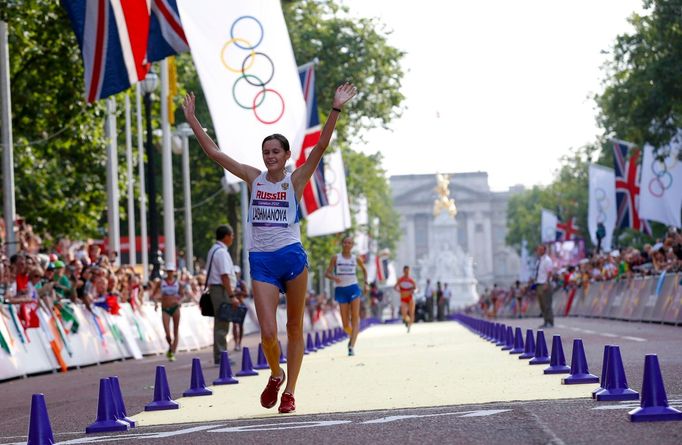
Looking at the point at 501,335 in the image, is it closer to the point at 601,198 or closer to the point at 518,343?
the point at 518,343

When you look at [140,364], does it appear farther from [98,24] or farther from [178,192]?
[178,192]

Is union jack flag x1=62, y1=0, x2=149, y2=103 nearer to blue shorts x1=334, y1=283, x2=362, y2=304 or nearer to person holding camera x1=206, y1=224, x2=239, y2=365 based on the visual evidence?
person holding camera x1=206, y1=224, x2=239, y2=365

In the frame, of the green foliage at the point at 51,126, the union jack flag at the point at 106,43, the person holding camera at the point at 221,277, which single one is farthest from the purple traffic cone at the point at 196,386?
the green foliage at the point at 51,126

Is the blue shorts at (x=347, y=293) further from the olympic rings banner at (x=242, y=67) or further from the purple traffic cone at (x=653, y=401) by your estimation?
the purple traffic cone at (x=653, y=401)

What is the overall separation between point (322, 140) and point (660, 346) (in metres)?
9.56

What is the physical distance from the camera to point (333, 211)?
43.0 metres

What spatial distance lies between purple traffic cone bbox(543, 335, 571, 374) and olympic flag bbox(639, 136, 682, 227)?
28656 mm

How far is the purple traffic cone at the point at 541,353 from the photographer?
50.2ft

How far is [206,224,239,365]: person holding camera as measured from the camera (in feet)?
61.6

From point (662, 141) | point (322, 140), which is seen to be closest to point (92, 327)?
point (322, 140)

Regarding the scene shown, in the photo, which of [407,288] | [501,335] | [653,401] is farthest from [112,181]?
[653,401]

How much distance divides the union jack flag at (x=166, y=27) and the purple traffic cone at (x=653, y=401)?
1452cm

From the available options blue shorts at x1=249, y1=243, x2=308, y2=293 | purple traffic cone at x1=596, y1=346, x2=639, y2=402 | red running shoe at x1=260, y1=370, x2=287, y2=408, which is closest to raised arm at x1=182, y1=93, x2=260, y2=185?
blue shorts at x1=249, y1=243, x2=308, y2=293

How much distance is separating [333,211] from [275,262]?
32.4m
